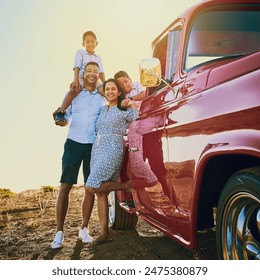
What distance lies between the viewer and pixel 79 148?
14.8 feet

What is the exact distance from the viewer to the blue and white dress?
4.27 metres

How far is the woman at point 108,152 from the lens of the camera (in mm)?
4277

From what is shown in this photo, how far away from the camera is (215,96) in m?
2.25

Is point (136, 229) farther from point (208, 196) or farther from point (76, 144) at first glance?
point (208, 196)

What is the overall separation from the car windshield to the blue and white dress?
1.27 meters

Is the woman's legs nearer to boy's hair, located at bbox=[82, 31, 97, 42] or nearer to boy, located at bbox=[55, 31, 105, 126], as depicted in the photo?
boy, located at bbox=[55, 31, 105, 126]

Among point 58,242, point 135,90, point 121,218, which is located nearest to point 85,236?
point 58,242

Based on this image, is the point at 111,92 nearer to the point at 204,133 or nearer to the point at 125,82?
the point at 125,82

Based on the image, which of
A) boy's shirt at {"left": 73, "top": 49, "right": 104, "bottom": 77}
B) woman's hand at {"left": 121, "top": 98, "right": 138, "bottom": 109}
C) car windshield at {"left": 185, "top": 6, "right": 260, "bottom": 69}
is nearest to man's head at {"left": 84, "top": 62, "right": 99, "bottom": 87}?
boy's shirt at {"left": 73, "top": 49, "right": 104, "bottom": 77}

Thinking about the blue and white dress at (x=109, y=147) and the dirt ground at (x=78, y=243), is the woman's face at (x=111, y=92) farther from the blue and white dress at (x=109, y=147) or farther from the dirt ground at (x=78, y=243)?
the dirt ground at (x=78, y=243)

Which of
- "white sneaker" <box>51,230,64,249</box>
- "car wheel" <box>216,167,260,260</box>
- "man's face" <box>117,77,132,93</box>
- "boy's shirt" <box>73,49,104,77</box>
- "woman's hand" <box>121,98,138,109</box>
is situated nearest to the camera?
"car wheel" <box>216,167,260,260</box>

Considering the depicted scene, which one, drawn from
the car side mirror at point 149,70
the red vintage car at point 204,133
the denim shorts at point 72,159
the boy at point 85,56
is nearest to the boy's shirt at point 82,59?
the boy at point 85,56

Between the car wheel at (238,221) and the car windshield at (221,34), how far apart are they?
120 cm
